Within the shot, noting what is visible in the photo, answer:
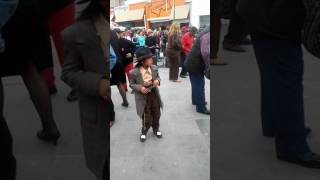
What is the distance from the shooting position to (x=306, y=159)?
1.19 m

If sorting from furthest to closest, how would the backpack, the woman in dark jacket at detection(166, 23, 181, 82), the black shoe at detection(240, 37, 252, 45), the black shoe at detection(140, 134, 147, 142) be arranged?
the black shoe at detection(140, 134, 147, 142) < the woman in dark jacket at detection(166, 23, 181, 82) < the black shoe at detection(240, 37, 252, 45) < the backpack

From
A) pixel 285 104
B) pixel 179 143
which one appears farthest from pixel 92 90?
pixel 285 104

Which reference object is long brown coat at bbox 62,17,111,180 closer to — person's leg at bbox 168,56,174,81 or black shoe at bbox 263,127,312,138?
person's leg at bbox 168,56,174,81

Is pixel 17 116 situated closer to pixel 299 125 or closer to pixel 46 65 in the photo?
pixel 46 65

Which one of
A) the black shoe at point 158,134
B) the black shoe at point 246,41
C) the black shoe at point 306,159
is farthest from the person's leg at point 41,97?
the black shoe at point 306,159

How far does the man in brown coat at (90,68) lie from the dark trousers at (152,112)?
0.13 m

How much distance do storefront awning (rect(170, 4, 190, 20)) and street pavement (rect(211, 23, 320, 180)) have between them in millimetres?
161

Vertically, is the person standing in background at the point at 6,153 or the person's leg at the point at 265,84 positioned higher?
the person's leg at the point at 265,84

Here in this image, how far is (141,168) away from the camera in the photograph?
1.40m

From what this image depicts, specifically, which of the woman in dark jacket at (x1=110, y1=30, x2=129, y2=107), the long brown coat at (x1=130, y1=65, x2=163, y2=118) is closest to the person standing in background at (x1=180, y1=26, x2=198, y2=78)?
the long brown coat at (x1=130, y1=65, x2=163, y2=118)

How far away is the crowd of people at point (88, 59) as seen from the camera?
1.13 metres

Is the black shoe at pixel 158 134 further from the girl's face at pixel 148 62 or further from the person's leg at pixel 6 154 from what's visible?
the person's leg at pixel 6 154

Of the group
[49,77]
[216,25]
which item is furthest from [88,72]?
[216,25]

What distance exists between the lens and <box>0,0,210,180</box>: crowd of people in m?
1.13
